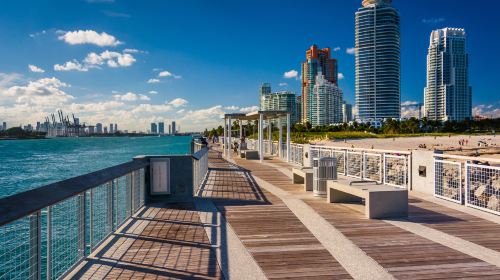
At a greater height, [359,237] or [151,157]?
[151,157]

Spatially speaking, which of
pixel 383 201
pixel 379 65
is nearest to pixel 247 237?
pixel 383 201

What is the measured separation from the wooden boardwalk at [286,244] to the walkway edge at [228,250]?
0.08m

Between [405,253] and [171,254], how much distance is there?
2.81m

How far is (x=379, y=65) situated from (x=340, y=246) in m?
157

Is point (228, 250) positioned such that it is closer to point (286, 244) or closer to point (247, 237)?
point (247, 237)

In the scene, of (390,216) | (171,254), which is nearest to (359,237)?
(390,216)

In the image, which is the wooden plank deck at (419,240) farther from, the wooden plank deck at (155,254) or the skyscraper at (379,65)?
the skyscraper at (379,65)

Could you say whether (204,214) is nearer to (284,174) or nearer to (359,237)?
(359,237)

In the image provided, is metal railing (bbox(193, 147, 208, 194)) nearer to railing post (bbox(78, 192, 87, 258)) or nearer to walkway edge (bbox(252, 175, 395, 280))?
walkway edge (bbox(252, 175, 395, 280))

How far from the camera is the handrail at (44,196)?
2979 mm

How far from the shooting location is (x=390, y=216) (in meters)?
6.73

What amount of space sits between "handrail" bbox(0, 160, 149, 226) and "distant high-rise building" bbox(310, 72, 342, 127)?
6701 inches

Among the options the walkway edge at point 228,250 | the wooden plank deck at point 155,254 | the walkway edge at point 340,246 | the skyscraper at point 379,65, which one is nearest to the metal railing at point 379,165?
the walkway edge at point 340,246

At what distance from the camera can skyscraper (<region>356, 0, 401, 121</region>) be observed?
14938 centimetres
